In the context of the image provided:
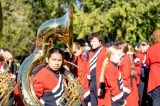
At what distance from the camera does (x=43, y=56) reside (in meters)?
4.24

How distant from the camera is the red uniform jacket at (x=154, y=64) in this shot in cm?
724

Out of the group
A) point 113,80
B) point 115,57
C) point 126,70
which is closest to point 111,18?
point 126,70

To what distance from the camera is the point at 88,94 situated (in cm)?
754

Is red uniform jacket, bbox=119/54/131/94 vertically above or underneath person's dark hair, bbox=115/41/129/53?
underneath

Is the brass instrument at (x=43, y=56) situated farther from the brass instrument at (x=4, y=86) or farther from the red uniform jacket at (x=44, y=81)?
the brass instrument at (x=4, y=86)

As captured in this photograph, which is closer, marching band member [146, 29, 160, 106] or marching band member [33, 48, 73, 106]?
marching band member [33, 48, 73, 106]

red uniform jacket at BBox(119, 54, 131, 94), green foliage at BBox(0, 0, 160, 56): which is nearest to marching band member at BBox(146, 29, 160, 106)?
red uniform jacket at BBox(119, 54, 131, 94)

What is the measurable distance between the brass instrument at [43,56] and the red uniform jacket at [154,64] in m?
3.07

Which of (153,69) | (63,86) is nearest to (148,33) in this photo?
(153,69)

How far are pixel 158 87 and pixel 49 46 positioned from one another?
11.3ft

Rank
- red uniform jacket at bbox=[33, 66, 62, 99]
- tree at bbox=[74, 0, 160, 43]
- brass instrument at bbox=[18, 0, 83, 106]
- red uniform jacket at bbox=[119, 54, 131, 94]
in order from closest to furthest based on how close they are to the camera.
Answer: brass instrument at bbox=[18, 0, 83, 106] → red uniform jacket at bbox=[33, 66, 62, 99] → red uniform jacket at bbox=[119, 54, 131, 94] → tree at bbox=[74, 0, 160, 43]

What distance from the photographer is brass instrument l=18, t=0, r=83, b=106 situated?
411 cm

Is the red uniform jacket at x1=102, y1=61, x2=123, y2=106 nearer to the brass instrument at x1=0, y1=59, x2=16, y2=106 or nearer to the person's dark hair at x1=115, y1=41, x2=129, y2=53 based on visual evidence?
the person's dark hair at x1=115, y1=41, x2=129, y2=53

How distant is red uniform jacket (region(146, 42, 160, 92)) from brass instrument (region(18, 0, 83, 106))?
3.07 m
